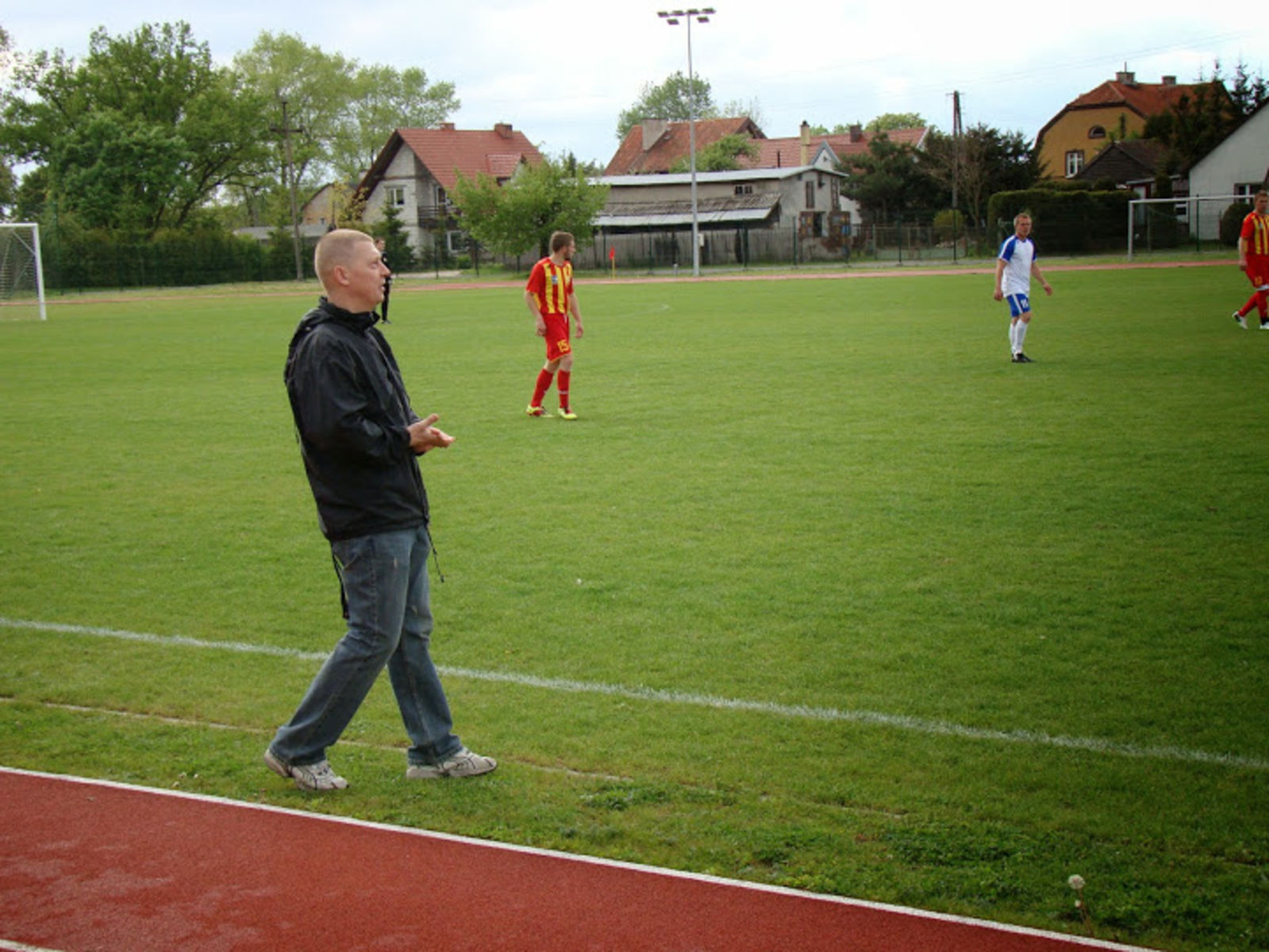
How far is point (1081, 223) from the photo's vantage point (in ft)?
157

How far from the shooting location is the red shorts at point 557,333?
1348cm

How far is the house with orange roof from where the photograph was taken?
7969cm


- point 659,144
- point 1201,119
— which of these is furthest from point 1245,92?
point 659,144

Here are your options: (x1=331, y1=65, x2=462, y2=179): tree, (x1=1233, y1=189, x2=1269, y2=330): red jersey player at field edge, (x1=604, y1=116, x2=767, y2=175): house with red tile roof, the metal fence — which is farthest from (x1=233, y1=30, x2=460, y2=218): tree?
(x1=1233, y1=189, x2=1269, y2=330): red jersey player at field edge

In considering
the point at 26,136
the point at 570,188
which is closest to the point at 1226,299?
the point at 570,188

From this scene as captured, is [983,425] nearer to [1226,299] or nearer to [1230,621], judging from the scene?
[1230,621]

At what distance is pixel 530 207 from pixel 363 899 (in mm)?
56845

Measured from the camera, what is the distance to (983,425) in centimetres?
1194

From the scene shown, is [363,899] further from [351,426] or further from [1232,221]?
[1232,221]

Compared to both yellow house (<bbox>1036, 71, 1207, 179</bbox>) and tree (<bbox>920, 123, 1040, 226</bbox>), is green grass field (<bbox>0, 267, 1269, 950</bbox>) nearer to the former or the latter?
tree (<bbox>920, 123, 1040, 226</bbox>)

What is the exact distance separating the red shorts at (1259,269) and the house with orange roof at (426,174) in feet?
211

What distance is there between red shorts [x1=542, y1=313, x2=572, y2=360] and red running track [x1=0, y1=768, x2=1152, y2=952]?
31.3 ft

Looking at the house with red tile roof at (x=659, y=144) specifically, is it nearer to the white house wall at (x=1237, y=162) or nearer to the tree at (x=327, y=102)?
the tree at (x=327, y=102)

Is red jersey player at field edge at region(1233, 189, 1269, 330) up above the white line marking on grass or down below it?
above
